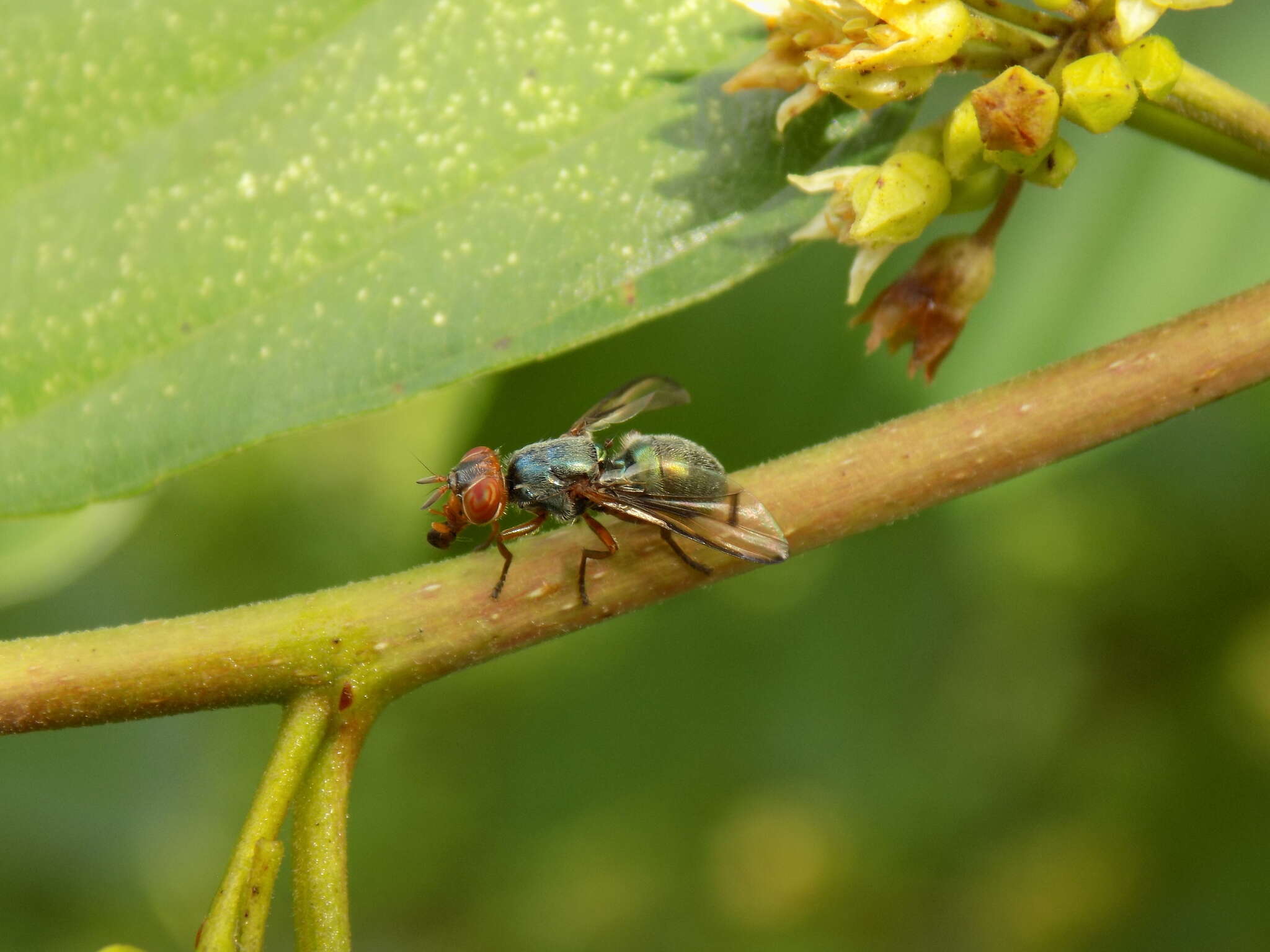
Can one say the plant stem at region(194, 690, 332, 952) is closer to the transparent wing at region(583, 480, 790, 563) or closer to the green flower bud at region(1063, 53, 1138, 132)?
the transparent wing at region(583, 480, 790, 563)

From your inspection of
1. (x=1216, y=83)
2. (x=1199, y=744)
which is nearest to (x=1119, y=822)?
(x=1199, y=744)

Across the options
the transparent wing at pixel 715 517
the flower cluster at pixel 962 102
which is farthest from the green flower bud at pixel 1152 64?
the transparent wing at pixel 715 517

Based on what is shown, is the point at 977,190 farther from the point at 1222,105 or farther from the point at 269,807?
the point at 269,807

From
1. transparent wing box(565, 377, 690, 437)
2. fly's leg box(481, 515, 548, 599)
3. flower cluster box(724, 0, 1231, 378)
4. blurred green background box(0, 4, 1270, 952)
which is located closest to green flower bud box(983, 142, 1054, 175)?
flower cluster box(724, 0, 1231, 378)

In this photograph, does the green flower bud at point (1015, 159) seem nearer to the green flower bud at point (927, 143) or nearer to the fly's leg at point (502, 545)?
the green flower bud at point (927, 143)

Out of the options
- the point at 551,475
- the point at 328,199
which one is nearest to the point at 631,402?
the point at 551,475
